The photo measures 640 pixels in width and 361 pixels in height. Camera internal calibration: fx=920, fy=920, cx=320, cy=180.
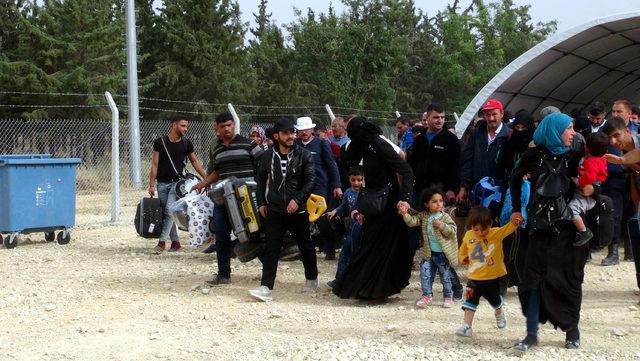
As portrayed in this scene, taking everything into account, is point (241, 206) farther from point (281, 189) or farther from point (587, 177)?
point (587, 177)

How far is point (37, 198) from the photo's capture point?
475 inches

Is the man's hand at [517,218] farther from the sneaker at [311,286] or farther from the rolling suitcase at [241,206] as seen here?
the rolling suitcase at [241,206]

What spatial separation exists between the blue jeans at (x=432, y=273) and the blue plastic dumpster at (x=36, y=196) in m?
6.24

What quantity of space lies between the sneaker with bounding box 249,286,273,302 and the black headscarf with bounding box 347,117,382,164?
142cm

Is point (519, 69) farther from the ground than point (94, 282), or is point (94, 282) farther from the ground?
point (519, 69)

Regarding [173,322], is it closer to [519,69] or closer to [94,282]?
[94,282]

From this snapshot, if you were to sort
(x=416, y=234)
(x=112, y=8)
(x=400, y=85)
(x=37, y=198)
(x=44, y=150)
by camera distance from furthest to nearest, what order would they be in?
(x=400, y=85), (x=112, y=8), (x=44, y=150), (x=37, y=198), (x=416, y=234)

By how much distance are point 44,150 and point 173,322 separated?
1411cm

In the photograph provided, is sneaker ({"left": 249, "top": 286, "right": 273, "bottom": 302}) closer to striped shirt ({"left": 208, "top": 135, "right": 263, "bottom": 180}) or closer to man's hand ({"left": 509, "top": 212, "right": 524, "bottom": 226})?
striped shirt ({"left": 208, "top": 135, "right": 263, "bottom": 180})

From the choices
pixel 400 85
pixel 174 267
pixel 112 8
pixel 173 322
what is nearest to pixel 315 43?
pixel 400 85

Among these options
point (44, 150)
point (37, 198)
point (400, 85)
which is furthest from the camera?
point (400, 85)

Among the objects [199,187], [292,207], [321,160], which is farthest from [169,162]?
[292,207]

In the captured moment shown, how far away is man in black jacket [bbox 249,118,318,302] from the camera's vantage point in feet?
26.8

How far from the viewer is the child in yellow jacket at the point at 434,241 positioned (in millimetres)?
7594
